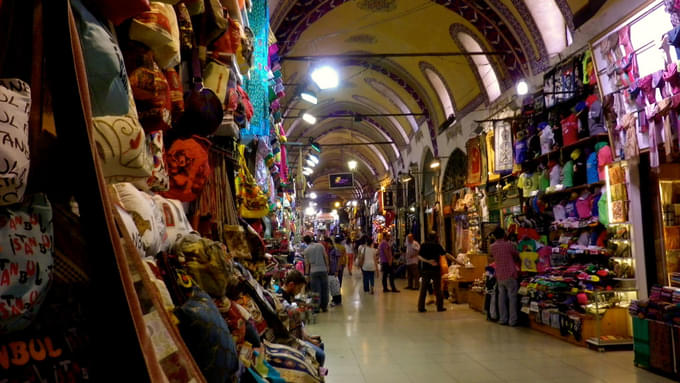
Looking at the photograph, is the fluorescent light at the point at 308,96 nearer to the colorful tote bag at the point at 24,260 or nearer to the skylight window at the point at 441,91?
the skylight window at the point at 441,91

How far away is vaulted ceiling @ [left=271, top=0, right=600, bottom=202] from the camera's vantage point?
27.7ft

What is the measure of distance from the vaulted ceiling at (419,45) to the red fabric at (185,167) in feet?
20.2

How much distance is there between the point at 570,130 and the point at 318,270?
448 cm

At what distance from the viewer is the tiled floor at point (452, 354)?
4582 millimetres

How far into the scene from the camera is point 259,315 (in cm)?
251

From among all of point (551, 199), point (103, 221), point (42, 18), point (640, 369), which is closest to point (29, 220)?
point (103, 221)

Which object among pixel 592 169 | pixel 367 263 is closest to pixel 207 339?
pixel 592 169

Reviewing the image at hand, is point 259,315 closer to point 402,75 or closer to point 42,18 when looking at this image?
point 42,18

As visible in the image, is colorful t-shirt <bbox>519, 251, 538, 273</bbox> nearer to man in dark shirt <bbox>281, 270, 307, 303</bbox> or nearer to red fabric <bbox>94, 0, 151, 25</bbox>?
man in dark shirt <bbox>281, 270, 307, 303</bbox>

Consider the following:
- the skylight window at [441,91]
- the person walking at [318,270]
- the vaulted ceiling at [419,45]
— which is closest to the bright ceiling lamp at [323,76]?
the vaulted ceiling at [419,45]

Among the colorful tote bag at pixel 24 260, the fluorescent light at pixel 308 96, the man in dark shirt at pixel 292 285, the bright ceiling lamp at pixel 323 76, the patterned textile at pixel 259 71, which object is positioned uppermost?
the bright ceiling lamp at pixel 323 76

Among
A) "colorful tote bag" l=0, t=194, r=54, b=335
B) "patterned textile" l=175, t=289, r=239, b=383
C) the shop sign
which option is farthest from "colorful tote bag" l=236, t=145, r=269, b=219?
the shop sign

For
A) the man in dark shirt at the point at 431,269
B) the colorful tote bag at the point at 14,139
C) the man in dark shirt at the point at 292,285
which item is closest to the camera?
the colorful tote bag at the point at 14,139

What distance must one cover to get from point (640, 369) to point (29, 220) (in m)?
5.35
